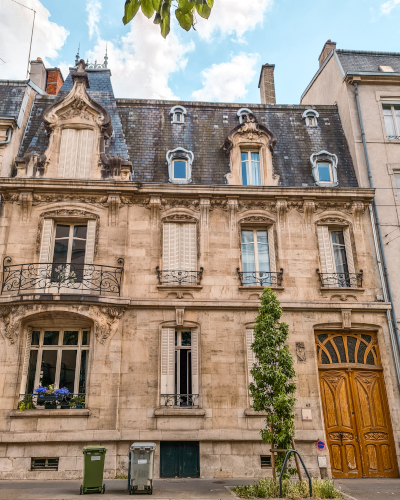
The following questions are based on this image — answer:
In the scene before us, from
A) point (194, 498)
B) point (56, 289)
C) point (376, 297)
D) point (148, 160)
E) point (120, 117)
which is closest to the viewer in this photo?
point (194, 498)

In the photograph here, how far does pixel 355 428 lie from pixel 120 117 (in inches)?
525

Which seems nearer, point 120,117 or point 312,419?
point 312,419

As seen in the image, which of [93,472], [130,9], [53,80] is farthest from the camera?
[53,80]

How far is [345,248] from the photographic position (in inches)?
580

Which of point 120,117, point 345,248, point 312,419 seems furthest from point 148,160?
point 312,419

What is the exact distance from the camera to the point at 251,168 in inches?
617

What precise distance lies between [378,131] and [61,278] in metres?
12.1

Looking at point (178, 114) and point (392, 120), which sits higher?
point (178, 114)

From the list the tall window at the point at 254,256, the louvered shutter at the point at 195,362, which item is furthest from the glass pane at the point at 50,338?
the tall window at the point at 254,256

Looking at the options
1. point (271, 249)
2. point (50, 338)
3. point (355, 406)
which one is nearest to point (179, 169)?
point (271, 249)

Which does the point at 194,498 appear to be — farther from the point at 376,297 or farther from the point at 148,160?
the point at 148,160

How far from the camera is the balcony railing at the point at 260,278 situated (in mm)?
13859

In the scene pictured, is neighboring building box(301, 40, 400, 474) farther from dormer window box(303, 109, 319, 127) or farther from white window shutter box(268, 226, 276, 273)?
white window shutter box(268, 226, 276, 273)

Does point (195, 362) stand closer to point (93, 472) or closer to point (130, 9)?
point (93, 472)
